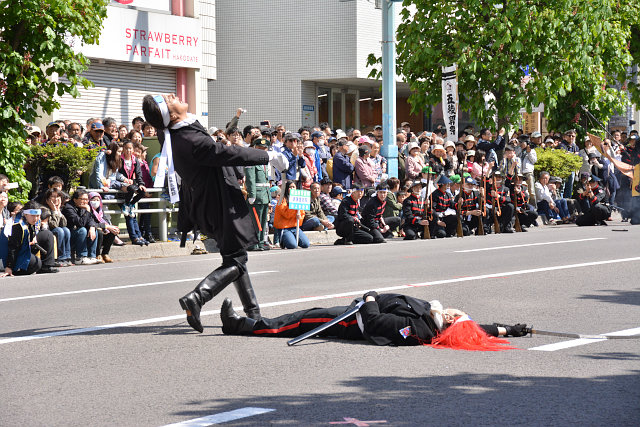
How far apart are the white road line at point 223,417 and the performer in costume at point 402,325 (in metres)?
2.08

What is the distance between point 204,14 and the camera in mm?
28328

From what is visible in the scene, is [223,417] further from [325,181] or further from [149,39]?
[149,39]

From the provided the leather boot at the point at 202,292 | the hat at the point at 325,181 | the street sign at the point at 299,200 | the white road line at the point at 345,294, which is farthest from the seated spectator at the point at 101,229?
the leather boot at the point at 202,292

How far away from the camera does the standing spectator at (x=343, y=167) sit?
21.2m

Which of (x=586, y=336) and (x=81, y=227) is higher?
(x=81, y=227)

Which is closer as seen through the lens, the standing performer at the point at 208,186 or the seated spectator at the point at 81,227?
the standing performer at the point at 208,186

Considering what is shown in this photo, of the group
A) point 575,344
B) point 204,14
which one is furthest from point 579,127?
point 575,344

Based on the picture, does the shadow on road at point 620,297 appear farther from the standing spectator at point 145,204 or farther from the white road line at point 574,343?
the standing spectator at point 145,204

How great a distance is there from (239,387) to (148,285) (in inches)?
234

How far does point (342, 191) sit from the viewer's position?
21141 mm

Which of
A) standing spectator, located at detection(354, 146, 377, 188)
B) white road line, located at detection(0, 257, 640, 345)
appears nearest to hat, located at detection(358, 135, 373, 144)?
standing spectator, located at detection(354, 146, 377, 188)

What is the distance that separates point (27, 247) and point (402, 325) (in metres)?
8.16

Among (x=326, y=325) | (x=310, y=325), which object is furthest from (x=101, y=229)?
(x=326, y=325)

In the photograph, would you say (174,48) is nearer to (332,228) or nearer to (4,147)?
(332,228)
